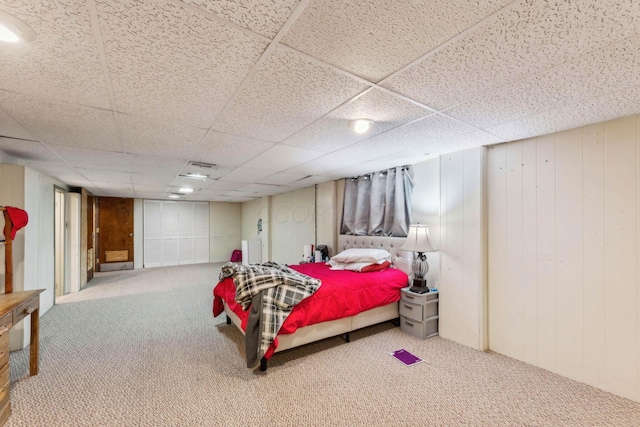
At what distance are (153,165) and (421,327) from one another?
4.05m

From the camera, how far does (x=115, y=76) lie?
1.47m

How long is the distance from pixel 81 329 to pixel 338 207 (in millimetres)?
4091

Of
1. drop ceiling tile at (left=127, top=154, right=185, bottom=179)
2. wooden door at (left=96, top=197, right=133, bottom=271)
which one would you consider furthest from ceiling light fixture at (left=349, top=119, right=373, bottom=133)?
wooden door at (left=96, top=197, right=133, bottom=271)

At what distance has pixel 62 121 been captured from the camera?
2100 millimetres

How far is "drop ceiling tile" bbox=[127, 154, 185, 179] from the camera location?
10.8 ft

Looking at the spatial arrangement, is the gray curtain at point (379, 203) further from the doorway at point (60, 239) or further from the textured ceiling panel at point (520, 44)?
the doorway at point (60, 239)

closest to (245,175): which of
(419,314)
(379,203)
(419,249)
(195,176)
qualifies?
(195,176)

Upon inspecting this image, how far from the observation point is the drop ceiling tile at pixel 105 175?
4.04m

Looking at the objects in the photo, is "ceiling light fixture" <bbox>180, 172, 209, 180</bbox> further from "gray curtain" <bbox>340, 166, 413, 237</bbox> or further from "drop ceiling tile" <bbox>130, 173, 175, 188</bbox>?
"gray curtain" <bbox>340, 166, 413, 237</bbox>

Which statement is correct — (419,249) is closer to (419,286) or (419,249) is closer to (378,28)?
(419,286)

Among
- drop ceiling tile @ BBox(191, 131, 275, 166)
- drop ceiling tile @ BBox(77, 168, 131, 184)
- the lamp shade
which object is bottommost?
the lamp shade

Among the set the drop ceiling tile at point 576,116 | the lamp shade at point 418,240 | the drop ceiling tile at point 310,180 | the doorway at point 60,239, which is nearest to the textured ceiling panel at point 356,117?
the drop ceiling tile at point 576,116

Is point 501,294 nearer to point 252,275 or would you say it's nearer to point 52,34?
point 252,275

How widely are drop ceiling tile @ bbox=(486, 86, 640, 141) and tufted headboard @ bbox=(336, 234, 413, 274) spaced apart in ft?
6.08
